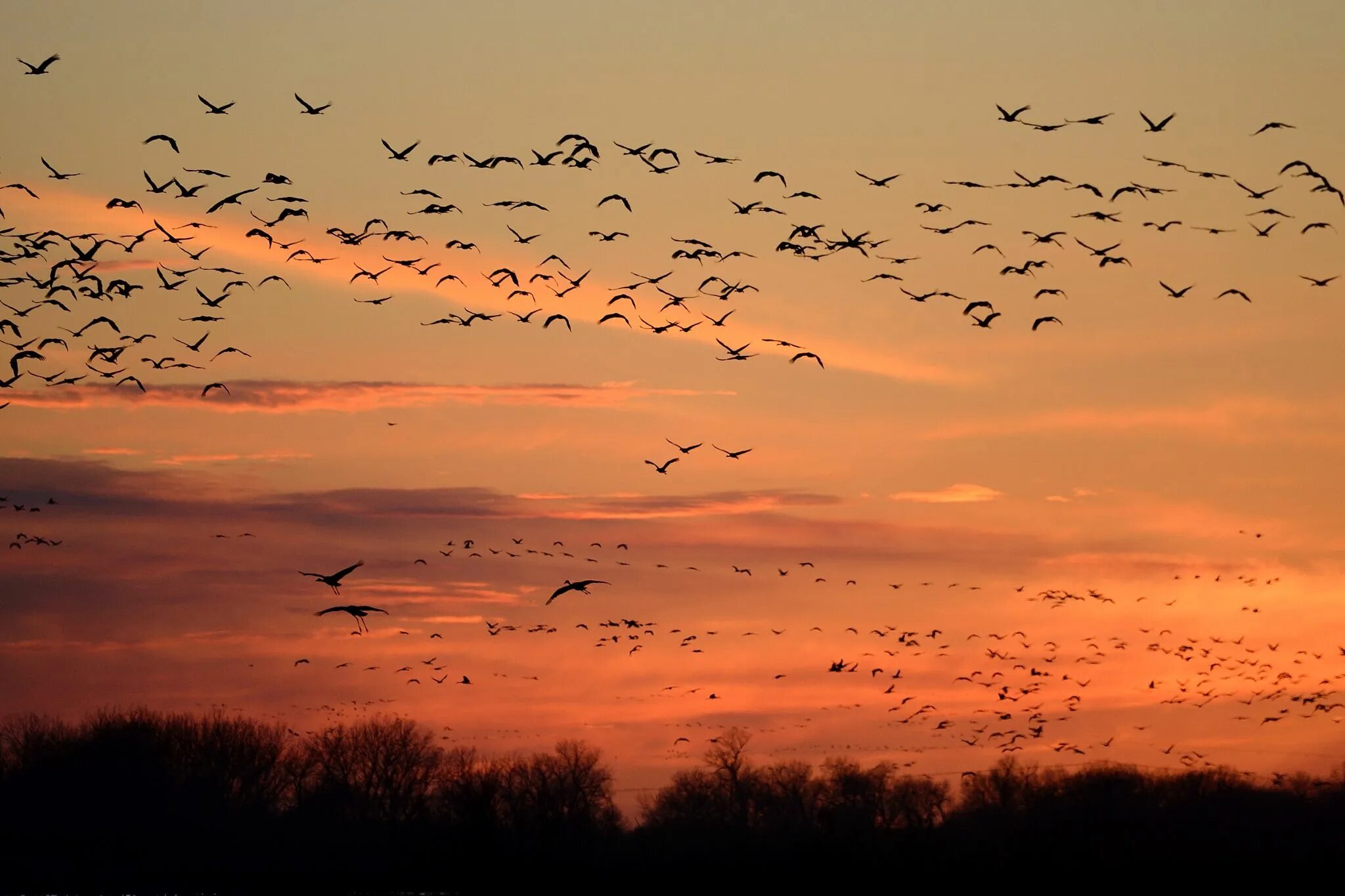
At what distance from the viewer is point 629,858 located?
107812 millimetres

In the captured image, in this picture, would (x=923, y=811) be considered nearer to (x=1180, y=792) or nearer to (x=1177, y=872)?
(x=1180, y=792)

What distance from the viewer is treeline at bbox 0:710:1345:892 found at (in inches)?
3839

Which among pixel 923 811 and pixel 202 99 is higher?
pixel 202 99

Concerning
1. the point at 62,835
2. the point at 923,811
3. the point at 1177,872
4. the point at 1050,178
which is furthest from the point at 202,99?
the point at 923,811

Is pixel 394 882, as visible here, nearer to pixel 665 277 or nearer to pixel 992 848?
pixel 992 848

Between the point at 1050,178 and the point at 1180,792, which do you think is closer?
the point at 1050,178

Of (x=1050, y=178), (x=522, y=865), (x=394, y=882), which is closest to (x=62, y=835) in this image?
(x=394, y=882)

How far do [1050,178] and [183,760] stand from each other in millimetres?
88553

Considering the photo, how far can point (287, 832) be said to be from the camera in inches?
4267

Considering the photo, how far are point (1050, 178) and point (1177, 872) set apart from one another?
70049 mm

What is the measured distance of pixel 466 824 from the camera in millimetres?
96438

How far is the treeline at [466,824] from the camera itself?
97.5 meters

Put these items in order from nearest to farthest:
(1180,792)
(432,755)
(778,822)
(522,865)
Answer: (522,865), (432,755), (778,822), (1180,792)

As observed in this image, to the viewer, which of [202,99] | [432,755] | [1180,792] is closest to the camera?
[202,99]
